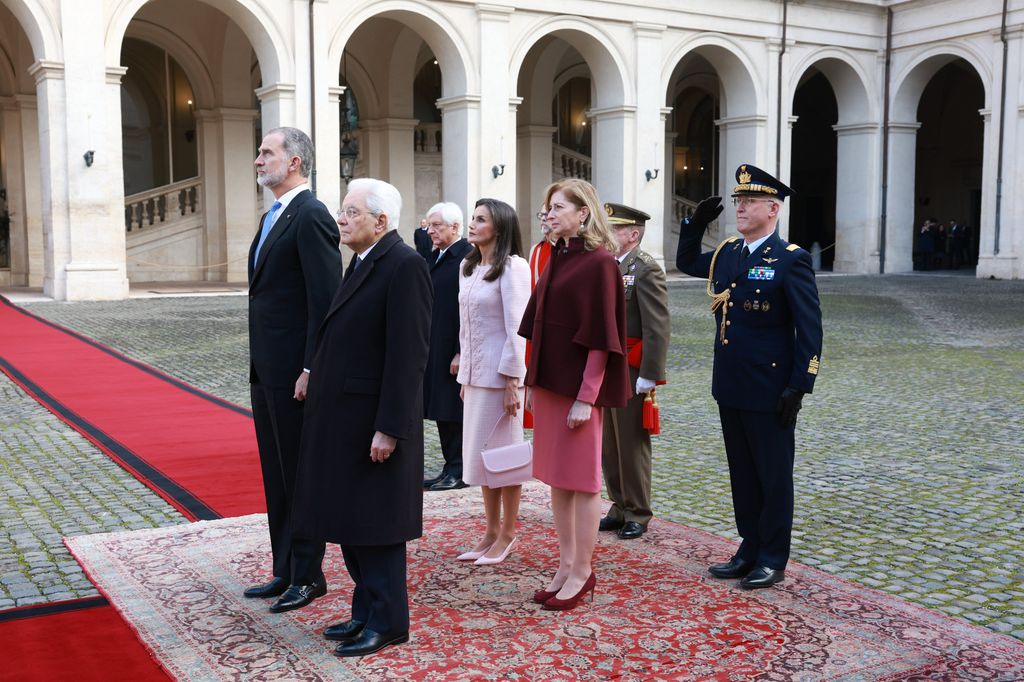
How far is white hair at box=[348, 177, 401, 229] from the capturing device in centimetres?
367

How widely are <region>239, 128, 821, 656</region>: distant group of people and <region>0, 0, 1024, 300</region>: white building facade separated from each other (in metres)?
15.3

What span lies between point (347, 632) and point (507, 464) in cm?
110

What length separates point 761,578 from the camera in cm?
435

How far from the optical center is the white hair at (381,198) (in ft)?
12.0

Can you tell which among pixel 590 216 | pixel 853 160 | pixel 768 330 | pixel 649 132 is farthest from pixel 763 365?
pixel 853 160

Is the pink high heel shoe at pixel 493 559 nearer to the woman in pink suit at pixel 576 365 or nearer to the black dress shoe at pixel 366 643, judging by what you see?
the woman in pink suit at pixel 576 365

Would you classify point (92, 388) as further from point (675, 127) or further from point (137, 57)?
point (675, 127)

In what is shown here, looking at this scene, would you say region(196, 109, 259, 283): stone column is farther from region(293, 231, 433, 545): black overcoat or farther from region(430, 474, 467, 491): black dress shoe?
region(293, 231, 433, 545): black overcoat

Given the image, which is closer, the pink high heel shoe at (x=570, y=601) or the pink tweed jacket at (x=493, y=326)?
the pink high heel shoe at (x=570, y=601)

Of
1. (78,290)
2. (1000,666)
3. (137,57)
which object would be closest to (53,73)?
(78,290)

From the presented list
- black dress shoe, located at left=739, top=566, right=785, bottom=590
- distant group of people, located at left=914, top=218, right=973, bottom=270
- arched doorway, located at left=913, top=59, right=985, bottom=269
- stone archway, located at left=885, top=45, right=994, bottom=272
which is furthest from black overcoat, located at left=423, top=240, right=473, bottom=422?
arched doorway, located at left=913, top=59, right=985, bottom=269

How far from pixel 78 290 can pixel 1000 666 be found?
17.4 metres

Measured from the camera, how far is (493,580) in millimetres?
4473

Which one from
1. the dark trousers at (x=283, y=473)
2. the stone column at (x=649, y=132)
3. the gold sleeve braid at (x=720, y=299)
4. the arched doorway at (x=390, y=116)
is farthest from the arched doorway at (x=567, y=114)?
the dark trousers at (x=283, y=473)
